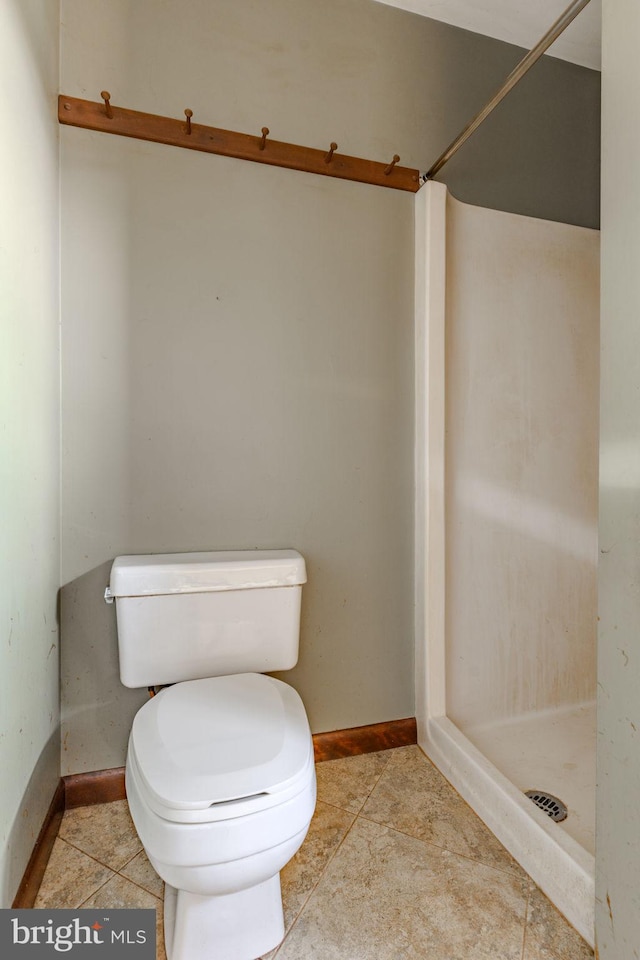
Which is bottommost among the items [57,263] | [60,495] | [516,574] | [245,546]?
[516,574]

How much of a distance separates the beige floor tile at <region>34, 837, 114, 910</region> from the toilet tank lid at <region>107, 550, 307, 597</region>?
64 centimetres

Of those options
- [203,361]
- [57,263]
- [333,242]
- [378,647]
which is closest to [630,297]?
[333,242]

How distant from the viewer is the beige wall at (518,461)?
5.58 ft

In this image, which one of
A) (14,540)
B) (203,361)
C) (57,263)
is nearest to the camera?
(14,540)

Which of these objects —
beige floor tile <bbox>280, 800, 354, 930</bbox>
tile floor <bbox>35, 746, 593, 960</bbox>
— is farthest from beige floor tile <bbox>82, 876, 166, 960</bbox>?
beige floor tile <bbox>280, 800, 354, 930</bbox>

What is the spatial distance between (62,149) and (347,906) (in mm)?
1979

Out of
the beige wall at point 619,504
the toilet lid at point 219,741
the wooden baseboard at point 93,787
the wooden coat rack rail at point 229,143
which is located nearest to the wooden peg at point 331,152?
the wooden coat rack rail at point 229,143

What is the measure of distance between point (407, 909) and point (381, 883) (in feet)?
0.28

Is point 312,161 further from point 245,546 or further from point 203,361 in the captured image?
point 245,546

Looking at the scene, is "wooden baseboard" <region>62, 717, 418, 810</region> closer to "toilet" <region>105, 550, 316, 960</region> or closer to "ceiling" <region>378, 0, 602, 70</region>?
"toilet" <region>105, 550, 316, 960</region>

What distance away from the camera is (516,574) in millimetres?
1761

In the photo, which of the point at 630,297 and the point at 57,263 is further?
the point at 57,263

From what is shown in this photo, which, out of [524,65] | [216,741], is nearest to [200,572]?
[216,741]

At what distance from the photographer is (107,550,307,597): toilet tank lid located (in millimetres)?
1288
